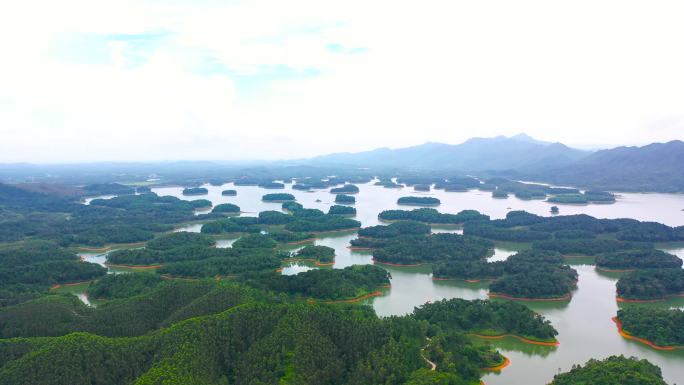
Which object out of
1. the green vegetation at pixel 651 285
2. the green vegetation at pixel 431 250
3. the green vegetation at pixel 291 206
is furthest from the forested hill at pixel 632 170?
the green vegetation at pixel 651 285

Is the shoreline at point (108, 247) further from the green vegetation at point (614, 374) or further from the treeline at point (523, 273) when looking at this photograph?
the green vegetation at point (614, 374)

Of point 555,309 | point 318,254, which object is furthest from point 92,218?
point 555,309

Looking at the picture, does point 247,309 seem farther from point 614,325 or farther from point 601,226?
point 601,226

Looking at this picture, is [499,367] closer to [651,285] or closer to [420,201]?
[651,285]

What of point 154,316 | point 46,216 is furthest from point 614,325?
point 46,216

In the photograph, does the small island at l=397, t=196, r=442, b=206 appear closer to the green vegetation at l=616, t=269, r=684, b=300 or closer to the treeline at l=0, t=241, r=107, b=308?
the green vegetation at l=616, t=269, r=684, b=300
